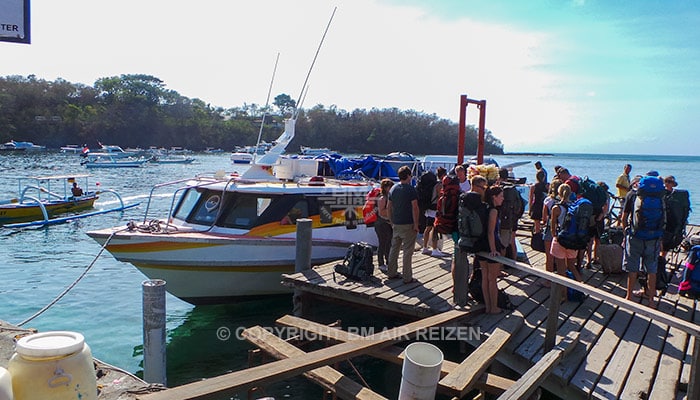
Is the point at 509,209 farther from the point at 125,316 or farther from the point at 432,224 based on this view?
the point at 125,316

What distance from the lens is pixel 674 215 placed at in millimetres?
7461

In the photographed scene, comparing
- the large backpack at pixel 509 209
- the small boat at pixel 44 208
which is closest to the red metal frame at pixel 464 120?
the large backpack at pixel 509 209

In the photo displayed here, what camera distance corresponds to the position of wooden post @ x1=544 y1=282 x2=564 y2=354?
513 cm

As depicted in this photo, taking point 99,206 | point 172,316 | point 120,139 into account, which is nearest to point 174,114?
point 120,139

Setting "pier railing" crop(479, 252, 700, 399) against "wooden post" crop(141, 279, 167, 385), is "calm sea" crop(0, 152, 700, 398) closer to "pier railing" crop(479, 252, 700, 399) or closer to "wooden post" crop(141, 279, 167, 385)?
"wooden post" crop(141, 279, 167, 385)

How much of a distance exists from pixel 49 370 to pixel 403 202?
507cm

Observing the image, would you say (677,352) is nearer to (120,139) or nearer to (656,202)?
(656,202)

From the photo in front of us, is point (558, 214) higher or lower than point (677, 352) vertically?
higher

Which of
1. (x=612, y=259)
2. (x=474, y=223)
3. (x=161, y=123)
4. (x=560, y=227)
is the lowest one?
(x=612, y=259)

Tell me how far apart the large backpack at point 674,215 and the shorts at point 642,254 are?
1499 mm

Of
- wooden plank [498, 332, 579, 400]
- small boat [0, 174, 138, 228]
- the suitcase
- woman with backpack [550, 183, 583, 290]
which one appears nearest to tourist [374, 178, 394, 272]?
woman with backpack [550, 183, 583, 290]

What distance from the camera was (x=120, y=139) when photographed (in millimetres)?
118188

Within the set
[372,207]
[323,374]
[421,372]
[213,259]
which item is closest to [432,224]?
[372,207]

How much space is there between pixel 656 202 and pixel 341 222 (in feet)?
19.7
